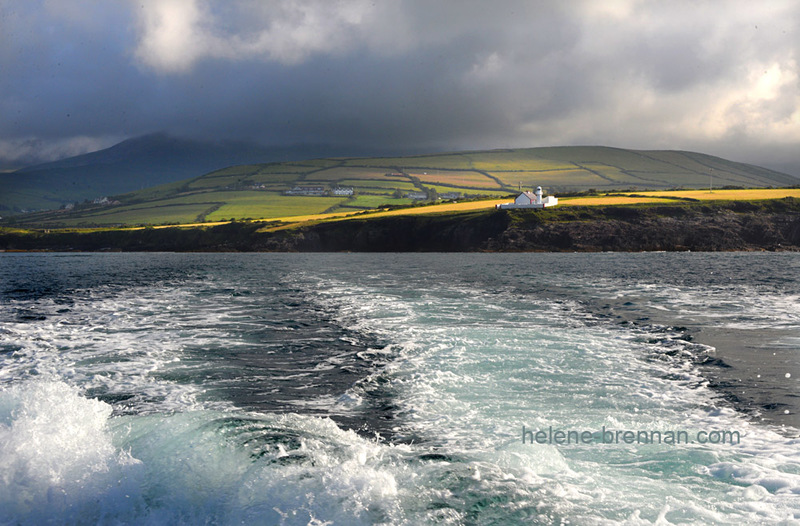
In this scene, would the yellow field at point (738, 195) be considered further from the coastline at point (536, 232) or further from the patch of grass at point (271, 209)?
the patch of grass at point (271, 209)

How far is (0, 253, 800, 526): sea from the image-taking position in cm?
657

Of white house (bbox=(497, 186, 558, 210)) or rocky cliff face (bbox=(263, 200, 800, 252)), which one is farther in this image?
white house (bbox=(497, 186, 558, 210))

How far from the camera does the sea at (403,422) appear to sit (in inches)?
259

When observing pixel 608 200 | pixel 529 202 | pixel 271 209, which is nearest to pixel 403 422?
pixel 529 202

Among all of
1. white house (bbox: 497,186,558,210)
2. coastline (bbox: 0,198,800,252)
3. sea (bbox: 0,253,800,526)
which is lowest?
sea (bbox: 0,253,800,526)

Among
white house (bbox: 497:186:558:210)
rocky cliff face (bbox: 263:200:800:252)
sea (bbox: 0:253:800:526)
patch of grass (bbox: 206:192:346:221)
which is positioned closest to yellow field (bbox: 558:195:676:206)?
white house (bbox: 497:186:558:210)

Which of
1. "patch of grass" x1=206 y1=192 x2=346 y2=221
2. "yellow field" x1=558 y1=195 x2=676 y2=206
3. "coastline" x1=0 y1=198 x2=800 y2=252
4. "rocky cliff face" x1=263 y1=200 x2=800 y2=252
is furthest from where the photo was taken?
"patch of grass" x1=206 y1=192 x2=346 y2=221

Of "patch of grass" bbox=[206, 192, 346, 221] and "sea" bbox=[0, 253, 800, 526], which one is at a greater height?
"patch of grass" bbox=[206, 192, 346, 221]

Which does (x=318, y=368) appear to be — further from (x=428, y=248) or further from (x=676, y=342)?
(x=428, y=248)

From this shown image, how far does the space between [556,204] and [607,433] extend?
437 feet

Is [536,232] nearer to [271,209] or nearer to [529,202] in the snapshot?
[529,202]

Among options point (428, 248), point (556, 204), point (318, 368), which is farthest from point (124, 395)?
point (556, 204)

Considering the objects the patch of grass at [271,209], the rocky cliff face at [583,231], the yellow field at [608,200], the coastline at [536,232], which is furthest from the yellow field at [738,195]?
the patch of grass at [271,209]

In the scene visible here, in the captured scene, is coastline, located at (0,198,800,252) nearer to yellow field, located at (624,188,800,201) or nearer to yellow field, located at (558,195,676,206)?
yellow field, located at (558,195,676,206)
